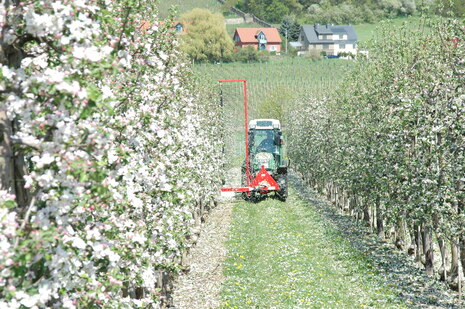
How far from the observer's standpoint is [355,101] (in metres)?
29.9

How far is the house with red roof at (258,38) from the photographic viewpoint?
15262cm

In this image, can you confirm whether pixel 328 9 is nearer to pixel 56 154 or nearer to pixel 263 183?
pixel 263 183

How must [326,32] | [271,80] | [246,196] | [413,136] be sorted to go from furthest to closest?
1. [326,32]
2. [271,80]
3. [246,196]
4. [413,136]

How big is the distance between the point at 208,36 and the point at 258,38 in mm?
27041

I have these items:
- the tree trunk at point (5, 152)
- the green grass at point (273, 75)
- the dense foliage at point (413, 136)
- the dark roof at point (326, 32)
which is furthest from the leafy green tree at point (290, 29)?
the tree trunk at point (5, 152)

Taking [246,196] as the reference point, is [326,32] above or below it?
above

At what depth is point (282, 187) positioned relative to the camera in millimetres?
41719

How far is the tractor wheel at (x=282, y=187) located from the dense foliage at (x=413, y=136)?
8162mm

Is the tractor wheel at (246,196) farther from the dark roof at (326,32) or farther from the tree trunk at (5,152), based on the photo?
the dark roof at (326,32)

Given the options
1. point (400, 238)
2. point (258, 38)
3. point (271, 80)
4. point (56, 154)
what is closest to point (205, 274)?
point (400, 238)

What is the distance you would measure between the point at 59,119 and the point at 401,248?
922 inches

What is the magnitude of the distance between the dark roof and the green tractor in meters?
124

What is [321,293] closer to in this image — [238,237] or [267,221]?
[238,237]

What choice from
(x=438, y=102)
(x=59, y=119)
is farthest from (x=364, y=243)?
(x=59, y=119)
